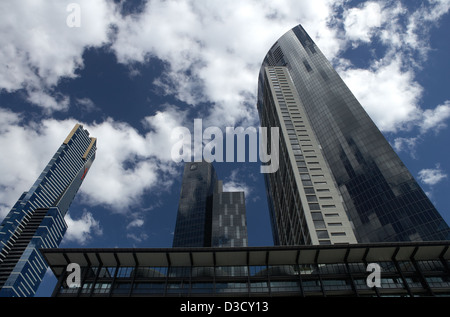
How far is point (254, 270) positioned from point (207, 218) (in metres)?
130

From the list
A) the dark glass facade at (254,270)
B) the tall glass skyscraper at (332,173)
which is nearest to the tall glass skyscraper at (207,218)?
the tall glass skyscraper at (332,173)

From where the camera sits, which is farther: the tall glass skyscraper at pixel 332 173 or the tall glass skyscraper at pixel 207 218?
the tall glass skyscraper at pixel 207 218

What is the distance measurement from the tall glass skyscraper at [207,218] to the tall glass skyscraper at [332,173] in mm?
27558

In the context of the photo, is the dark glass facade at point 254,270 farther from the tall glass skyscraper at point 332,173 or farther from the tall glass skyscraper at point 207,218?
the tall glass skyscraper at point 207,218

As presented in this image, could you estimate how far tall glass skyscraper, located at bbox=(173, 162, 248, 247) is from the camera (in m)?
160

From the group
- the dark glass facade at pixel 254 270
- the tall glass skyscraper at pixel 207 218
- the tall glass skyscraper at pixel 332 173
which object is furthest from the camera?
the tall glass skyscraper at pixel 207 218

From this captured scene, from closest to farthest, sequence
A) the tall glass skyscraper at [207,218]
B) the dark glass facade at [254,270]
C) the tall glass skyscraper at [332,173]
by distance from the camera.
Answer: the dark glass facade at [254,270] < the tall glass skyscraper at [332,173] < the tall glass skyscraper at [207,218]

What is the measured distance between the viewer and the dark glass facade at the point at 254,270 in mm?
45750

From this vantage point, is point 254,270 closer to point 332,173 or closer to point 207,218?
point 332,173

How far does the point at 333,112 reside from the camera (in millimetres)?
123250

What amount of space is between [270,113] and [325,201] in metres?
65.5

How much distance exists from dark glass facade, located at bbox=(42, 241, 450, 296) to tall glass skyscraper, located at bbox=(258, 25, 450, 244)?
29370mm

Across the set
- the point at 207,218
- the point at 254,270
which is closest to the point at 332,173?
the point at 254,270
